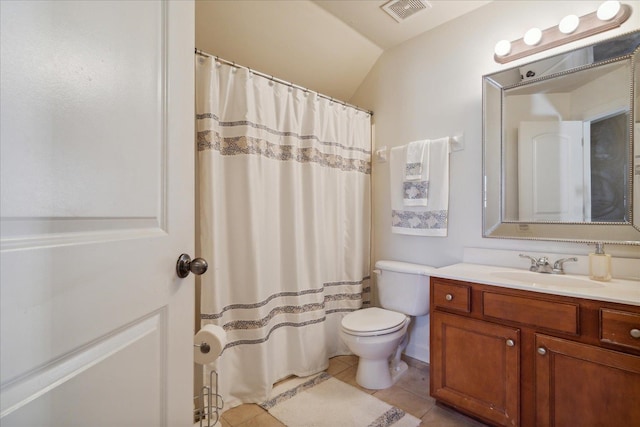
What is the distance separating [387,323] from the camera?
182cm

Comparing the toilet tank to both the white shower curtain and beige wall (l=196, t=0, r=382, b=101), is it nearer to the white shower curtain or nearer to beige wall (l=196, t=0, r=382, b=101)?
the white shower curtain

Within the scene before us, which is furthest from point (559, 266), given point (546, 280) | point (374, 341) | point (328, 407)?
point (328, 407)

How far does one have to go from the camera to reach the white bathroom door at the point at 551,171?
1551 mm

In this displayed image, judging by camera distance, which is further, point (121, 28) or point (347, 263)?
point (347, 263)

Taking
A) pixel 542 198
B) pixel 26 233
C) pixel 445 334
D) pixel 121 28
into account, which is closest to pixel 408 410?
pixel 445 334

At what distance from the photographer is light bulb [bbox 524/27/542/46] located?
1623mm

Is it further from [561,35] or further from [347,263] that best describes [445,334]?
[561,35]

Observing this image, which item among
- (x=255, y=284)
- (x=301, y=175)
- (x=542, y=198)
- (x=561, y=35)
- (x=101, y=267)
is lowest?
(x=255, y=284)

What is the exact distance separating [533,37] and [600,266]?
4.24 ft

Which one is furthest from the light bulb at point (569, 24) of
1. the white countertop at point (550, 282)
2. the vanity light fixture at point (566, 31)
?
the white countertop at point (550, 282)

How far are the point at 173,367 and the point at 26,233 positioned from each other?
50 centimetres

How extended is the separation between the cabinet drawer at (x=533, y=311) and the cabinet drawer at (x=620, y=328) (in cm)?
8

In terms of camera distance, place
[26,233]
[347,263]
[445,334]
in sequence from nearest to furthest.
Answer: [26,233] → [445,334] → [347,263]

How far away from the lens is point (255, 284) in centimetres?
174
